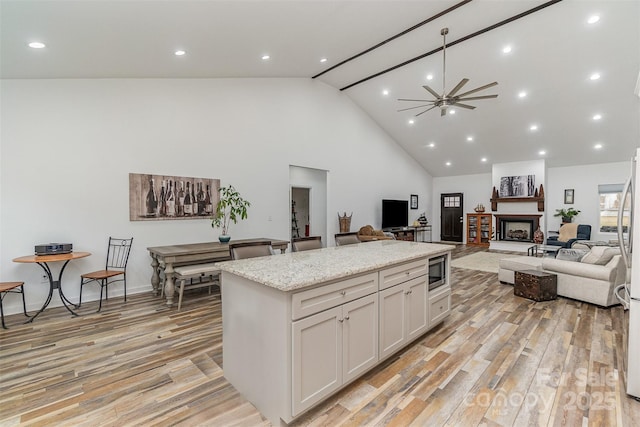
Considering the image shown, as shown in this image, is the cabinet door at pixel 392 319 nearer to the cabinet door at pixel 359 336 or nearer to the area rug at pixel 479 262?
the cabinet door at pixel 359 336

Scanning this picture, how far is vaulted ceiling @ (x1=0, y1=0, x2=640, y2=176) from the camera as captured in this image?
3078 mm

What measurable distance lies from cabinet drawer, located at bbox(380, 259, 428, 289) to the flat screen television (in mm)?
6441

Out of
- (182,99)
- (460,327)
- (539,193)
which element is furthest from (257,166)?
(539,193)

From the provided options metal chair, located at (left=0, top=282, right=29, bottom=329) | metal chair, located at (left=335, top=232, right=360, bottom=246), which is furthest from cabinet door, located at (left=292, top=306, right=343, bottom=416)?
metal chair, located at (left=0, top=282, right=29, bottom=329)

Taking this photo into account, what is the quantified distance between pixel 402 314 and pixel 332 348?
92 cm

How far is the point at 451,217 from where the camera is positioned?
11703 millimetres

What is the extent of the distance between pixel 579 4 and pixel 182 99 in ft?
21.0

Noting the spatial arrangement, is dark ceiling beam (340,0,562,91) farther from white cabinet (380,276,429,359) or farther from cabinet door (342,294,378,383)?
cabinet door (342,294,378,383)

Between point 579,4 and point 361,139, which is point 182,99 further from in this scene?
point 579,4

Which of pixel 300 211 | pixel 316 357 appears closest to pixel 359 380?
pixel 316 357

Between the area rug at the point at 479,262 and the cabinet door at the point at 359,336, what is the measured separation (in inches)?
198

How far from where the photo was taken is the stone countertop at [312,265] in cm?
188

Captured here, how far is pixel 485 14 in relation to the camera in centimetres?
478

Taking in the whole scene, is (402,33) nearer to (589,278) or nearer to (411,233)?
(589,278)
